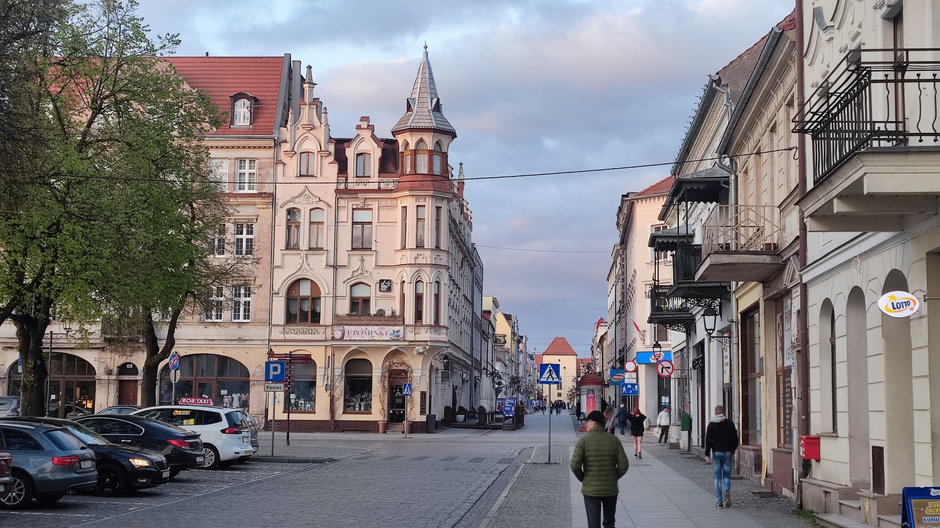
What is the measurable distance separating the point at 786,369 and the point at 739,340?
487 cm

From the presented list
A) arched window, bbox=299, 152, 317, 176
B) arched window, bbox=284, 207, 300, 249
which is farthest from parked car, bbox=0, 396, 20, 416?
arched window, bbox=299, 152, 317, 176

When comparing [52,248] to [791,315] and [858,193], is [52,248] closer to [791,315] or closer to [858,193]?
[791,315]

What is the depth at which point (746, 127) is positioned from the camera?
24.5 m

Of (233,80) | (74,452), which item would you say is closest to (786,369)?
(74,452)

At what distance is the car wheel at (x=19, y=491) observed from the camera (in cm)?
1733

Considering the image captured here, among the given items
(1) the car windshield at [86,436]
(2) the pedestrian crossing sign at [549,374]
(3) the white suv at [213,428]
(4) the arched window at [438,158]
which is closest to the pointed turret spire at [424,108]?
(4) the arched window at [438,158]

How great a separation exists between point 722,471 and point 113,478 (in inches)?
439

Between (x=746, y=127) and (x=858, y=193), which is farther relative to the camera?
(x=746, y=127)

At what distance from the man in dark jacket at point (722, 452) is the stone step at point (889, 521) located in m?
5.54

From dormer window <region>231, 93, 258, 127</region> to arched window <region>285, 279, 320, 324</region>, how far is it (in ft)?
30.9

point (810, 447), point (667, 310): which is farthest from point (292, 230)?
point (810, 447)

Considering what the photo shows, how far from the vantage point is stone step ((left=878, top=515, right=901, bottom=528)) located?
1262 cm

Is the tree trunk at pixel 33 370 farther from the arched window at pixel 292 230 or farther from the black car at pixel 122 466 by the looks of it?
the arched window at pixel 292 230

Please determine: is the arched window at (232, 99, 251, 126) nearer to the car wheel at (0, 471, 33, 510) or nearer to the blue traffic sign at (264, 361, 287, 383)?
the blue traffic sign at (264, 361, 287, 383)
